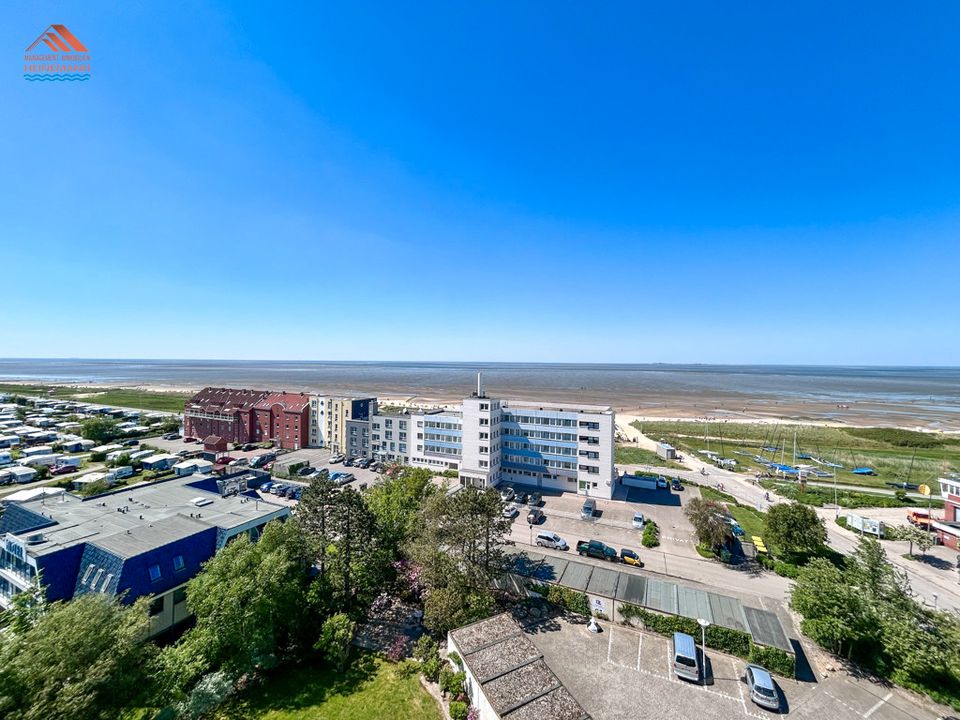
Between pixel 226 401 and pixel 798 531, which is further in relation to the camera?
pixel 226 401

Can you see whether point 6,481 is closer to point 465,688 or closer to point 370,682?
point 370,682

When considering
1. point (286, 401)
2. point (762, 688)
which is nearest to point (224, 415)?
point (286, 401)

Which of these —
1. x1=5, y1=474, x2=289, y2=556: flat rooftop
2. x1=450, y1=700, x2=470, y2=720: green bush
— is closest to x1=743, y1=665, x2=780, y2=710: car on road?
x1=450, y1=700, x2=470, y2=720: green bush

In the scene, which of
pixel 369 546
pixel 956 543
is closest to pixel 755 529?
pixel 956 543

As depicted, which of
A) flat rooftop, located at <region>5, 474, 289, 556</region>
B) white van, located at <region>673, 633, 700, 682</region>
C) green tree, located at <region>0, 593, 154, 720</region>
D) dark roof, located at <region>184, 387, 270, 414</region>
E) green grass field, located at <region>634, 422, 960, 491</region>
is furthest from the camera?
dark roof, located at <region>184, 387, 270, 414</region>

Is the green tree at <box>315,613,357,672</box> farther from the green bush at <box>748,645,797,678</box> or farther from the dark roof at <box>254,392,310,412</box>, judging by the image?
the dark roof at <box>254,392,310,412</box>

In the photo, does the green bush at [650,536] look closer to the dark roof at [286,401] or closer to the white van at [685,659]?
the white van at [685,659]

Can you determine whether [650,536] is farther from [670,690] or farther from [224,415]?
[224,415]
